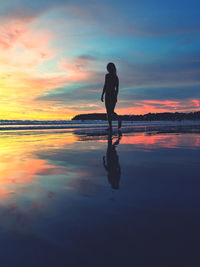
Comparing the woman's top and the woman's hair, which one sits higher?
the woman's hair

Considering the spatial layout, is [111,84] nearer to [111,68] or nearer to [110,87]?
[110,87]

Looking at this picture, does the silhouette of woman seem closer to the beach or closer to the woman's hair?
the woman's hair

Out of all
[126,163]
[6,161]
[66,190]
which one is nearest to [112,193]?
[66,190]

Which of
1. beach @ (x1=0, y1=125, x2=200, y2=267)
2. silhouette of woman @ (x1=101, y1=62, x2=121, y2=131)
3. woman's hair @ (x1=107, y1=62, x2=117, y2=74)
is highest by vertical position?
woman's hair @ (x1=107, y1=62, x2=117, y2=74)

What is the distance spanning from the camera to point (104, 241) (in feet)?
3.77

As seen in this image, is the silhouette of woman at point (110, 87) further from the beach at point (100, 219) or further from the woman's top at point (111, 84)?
the beach at point (100, 219)

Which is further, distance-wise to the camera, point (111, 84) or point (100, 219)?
point (111, 84)

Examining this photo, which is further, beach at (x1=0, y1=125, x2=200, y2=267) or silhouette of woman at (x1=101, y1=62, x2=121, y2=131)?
silhouette of woman at (x1=101, y1=62, x2=121, y2=131)

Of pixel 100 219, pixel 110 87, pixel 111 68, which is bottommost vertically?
pixel 100 219

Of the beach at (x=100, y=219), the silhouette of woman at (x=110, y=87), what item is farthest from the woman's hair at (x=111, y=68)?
the beach at (x=100, y=219)

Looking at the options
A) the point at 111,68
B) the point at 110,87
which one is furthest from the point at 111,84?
the point at 111,68

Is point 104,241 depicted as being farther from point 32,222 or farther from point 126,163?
point 126,163

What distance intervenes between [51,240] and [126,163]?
212 cm

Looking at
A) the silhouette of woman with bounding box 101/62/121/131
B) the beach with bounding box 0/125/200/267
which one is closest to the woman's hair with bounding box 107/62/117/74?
the silhouette of woman with bounding box 101/62/121/131
